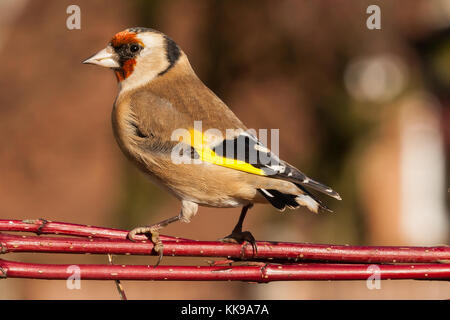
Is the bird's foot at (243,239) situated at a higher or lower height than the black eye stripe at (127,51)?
lower

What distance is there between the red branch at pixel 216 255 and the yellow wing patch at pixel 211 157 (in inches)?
32.6

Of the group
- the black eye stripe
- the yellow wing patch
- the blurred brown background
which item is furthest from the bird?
the blurred brown background

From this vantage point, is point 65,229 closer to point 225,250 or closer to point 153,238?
point 153,238

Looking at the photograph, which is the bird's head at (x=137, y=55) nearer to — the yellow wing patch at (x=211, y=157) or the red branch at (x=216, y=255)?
the yellow wing patch at (x=211, y=157)

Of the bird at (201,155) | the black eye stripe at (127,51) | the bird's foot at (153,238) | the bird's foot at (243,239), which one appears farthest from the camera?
the black eye stripe at (127,51)

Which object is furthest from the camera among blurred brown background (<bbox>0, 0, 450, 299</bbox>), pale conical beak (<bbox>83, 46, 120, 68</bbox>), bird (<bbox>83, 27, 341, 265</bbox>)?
blurred brown background (<bbox>0, 0, 450, 299</bbox>)

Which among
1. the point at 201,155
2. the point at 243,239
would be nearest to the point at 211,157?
the point at 201,155

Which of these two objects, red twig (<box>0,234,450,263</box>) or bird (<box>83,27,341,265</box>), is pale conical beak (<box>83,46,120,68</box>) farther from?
red twig (<box>0,234,450,263</box>)

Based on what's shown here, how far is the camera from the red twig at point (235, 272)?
212 cm

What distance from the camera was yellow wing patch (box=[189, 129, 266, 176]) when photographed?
324cm

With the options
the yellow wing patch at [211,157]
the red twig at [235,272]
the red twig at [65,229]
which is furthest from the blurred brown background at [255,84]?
the red twig at [235,272]

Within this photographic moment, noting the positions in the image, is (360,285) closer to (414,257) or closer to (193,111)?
(193,111)

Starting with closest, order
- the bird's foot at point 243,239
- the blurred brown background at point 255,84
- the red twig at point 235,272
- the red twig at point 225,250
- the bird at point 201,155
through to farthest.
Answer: the red twig at point 235,272 → the red twig at point 225,250 → the bird's foot at point 243,239 → the bird at point 201,155 → the blurred brown background at point 255,84

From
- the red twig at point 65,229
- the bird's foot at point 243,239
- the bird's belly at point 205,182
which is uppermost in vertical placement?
the bird's belly at point 205,182
